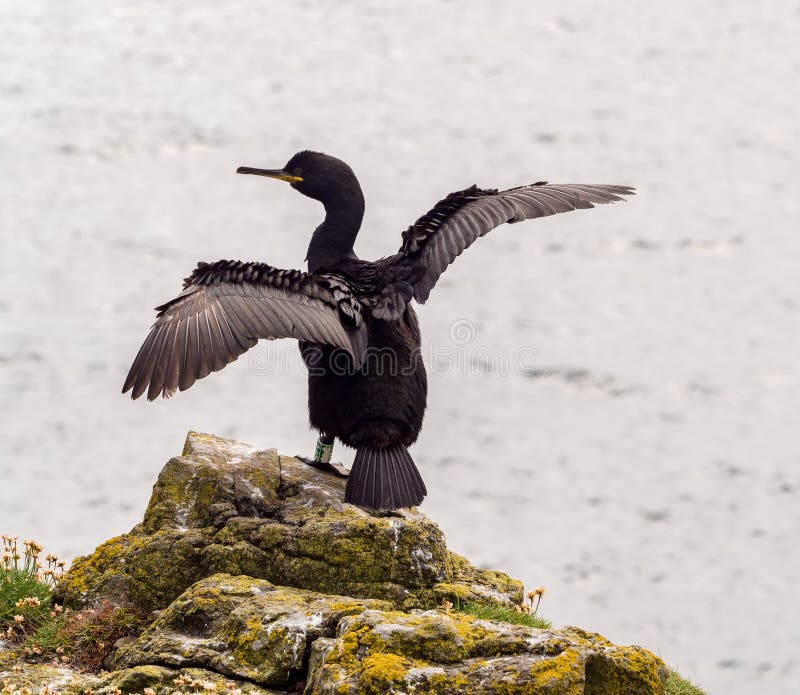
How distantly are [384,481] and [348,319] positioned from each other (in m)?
1.01

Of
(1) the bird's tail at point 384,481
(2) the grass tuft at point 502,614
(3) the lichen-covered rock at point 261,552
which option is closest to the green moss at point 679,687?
(2) the grass tuft at point 502,614

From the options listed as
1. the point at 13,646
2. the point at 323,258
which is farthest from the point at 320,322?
the point at 13,646

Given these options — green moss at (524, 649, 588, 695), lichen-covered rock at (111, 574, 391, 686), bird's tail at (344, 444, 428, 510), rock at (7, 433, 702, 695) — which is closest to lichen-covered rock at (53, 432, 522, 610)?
rock at (7, 433, 702, 695)

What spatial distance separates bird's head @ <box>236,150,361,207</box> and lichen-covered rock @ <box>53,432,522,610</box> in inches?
97.1

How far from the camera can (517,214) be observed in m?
7.48

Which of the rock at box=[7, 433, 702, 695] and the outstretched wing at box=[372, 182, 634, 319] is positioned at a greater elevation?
the outstretched wing at box=[372, 182, 634, 319]

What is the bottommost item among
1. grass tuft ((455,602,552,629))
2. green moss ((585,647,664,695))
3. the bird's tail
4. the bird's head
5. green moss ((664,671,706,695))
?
green moss ((585,647,664,695))

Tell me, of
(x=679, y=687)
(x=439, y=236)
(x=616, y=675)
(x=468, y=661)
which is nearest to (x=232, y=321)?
(x=439, y=236)

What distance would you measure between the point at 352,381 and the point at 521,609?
5.98 feet

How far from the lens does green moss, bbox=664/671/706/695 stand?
6.12 m

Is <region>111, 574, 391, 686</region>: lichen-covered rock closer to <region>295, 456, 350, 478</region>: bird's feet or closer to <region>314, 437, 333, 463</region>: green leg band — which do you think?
<region>295, 456, 350, 478</region>: bird's feet

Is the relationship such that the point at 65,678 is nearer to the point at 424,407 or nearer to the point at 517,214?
the point at 424,407

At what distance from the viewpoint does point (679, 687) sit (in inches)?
246

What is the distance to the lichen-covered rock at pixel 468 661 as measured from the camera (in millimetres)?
4207
